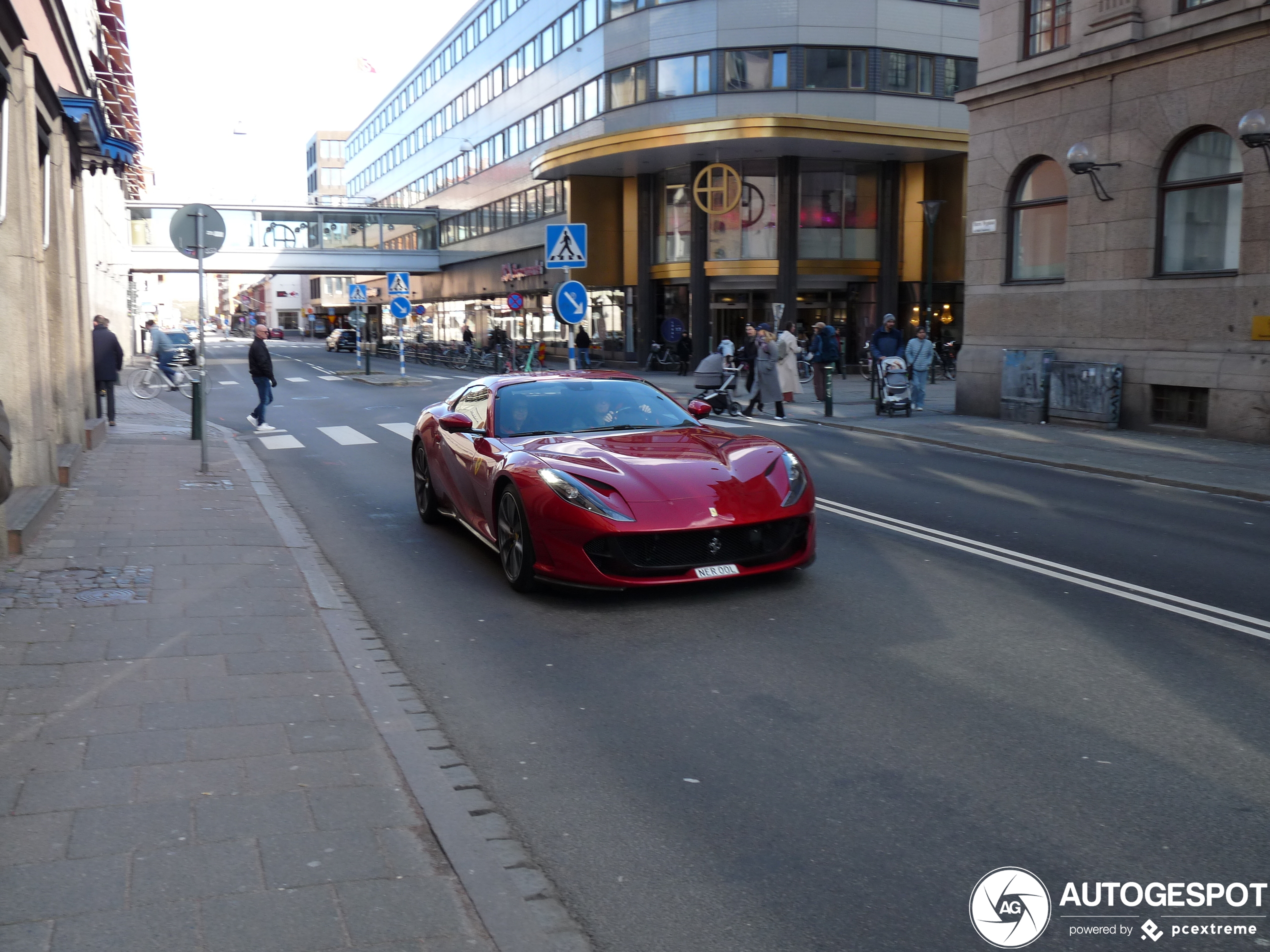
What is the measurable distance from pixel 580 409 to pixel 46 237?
7.89m

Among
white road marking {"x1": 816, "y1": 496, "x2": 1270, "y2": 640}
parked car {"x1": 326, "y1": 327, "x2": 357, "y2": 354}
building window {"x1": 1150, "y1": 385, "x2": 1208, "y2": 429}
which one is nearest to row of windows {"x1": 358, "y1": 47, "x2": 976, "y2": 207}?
building window {"x1": 1150, "y1": 385, "x2": 1208, "y2": 429}

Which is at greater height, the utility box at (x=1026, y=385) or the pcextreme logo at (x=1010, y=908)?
the utility box at (x=1026, y=385)

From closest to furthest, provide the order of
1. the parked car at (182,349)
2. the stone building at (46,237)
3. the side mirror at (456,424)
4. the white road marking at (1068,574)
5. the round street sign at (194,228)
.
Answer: the white road marking at (1068,574) < the side mirror at (456,424) < the stone building at (46,237) < the round street sign at (194,228) < the parked car at (182,349)

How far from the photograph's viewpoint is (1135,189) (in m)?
17.8

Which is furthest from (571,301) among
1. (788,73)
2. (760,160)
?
(788,73)

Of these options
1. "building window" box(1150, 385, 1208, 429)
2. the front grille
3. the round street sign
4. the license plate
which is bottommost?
the license plate

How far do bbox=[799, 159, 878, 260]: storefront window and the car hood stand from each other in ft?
103

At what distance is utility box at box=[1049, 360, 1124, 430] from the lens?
58.8ft

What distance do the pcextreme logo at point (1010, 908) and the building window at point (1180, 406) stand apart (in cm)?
1495

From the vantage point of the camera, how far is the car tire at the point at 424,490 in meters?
10.0

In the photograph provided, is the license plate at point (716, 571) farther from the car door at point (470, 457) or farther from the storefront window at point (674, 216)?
the storefront window at point (674, 216)

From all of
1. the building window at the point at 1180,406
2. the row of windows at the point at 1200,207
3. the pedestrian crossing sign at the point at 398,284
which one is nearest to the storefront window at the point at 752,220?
the pedestrian crossing sign at the point at 398,284

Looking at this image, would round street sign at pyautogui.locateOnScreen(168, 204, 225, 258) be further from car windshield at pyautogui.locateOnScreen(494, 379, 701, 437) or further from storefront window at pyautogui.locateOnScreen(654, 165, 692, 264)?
storefront window at pyautogui.locateOnScreen(654, 165, 692, 264)

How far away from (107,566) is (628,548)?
3825 millimetres
